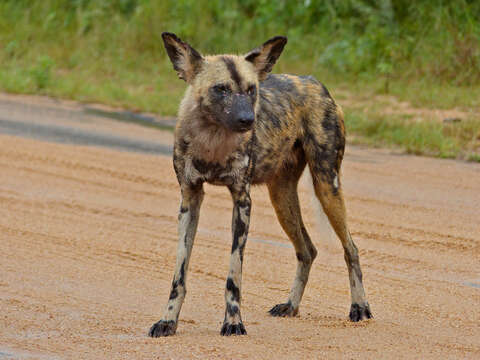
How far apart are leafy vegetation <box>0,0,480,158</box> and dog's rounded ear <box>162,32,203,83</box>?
5.78m

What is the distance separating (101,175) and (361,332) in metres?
4.06

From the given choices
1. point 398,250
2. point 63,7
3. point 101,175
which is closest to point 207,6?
point 63,7

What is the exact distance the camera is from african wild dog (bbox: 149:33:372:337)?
14.0 feet

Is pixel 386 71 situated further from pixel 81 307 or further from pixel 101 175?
pixel 81 307

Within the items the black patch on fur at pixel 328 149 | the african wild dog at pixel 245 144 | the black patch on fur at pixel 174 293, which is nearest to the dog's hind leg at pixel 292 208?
the african wild dog at pixel 245 144

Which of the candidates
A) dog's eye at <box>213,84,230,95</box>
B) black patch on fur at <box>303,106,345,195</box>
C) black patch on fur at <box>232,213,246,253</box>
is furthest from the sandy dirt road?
dog's eye at <box>213,84,230,95</box>

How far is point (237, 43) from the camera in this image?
1394 cm

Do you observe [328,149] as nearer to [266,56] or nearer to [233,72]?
[266,56]

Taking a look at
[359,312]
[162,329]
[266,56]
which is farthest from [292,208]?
[162,329]

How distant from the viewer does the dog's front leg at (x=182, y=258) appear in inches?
165

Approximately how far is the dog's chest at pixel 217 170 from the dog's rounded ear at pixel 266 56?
1.53 ft

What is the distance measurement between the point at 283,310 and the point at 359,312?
1.26ft

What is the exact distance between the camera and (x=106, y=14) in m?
15.6

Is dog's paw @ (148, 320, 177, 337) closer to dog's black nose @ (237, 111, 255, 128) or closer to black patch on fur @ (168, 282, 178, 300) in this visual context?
black patch on fur @ (168, 282, 178, 300)
